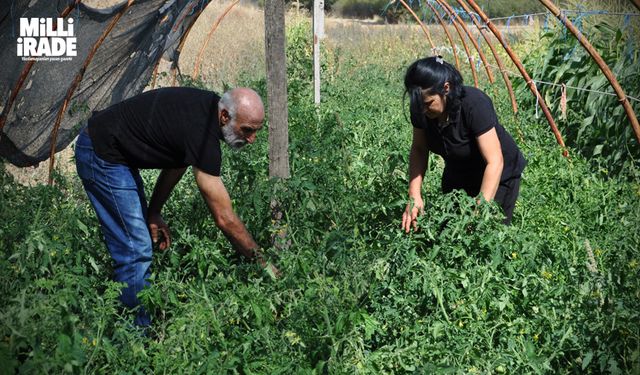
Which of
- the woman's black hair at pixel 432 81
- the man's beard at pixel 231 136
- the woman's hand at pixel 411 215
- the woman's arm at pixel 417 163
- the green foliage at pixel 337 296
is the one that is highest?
the woman's black hair at pixel 432 81

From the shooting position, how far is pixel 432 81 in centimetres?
415

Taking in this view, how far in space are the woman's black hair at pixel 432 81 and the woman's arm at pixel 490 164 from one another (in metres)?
0.25

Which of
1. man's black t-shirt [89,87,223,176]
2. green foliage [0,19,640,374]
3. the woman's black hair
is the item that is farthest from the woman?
man's black t-shirt [89,87,223,176]

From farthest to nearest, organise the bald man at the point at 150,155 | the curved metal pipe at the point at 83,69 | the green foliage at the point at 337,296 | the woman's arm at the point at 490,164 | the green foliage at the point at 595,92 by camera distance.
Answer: the green foliage at the point at 595,92, the curved metal pipe at the point at 83,69, the woman's arm at the point at 490,164, the bald man at the point at 150,155, the green foliage at the point at 337,296

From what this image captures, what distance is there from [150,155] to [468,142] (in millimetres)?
1792

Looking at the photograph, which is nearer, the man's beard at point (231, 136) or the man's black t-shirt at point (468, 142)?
the man's beard at point (231, 136)

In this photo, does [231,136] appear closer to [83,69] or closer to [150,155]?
[150,155]

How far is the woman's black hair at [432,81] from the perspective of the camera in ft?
13.6

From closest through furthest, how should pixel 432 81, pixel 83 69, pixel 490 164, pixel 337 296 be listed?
pixel 337 296, pixel 432 81, pixel 490 164, pixel 83 69

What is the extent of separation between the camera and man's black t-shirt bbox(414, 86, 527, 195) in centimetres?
→ 432

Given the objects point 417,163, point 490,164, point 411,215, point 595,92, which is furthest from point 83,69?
point 595,92

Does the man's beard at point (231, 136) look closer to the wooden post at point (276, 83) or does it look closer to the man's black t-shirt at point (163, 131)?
the man's black t-shirt at point (163, 131)

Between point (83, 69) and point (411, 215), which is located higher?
point (83, 69)

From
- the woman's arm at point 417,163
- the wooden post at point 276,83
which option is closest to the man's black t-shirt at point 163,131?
the wooden post at point 276,83
